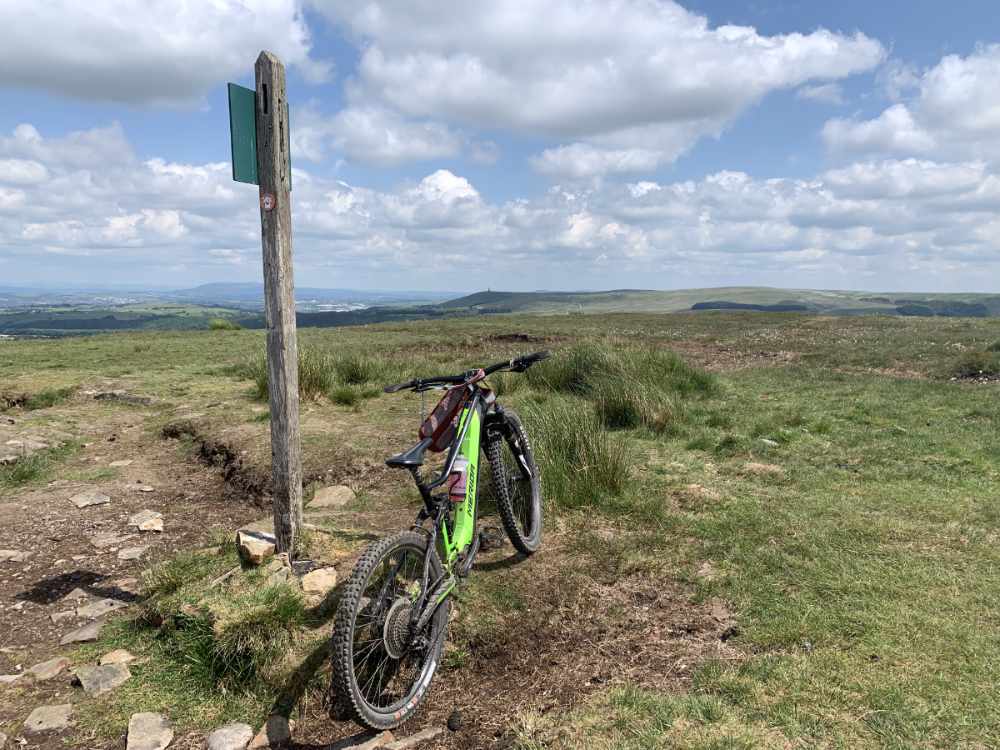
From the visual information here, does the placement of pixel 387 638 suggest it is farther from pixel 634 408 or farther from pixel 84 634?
pixel 634 408

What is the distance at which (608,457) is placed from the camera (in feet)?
21.6

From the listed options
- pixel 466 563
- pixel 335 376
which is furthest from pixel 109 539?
pixel 335 376

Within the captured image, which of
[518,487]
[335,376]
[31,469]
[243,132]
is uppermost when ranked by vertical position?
[243,132]

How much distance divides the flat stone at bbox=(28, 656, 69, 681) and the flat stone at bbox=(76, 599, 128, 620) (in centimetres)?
61

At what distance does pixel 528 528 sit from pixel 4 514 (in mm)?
5717

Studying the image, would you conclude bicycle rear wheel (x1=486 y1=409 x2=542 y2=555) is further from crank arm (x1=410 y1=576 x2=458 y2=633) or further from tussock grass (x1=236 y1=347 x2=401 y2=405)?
tussock grass (x1=236 y1=347 x2=401 y2=405)

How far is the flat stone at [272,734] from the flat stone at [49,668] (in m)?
1.65

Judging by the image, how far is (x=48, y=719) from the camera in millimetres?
3682

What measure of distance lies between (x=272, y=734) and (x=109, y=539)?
389 cm

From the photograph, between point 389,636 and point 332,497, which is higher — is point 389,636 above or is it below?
above

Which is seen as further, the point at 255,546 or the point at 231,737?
the point at 255,546

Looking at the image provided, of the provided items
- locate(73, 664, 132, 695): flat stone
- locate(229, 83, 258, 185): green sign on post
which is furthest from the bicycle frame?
locate(229, 83, 258, 185): green sign on post

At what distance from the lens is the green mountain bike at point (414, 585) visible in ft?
10.7

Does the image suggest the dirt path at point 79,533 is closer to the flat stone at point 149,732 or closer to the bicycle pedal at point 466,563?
the flat stone at point 149,732
